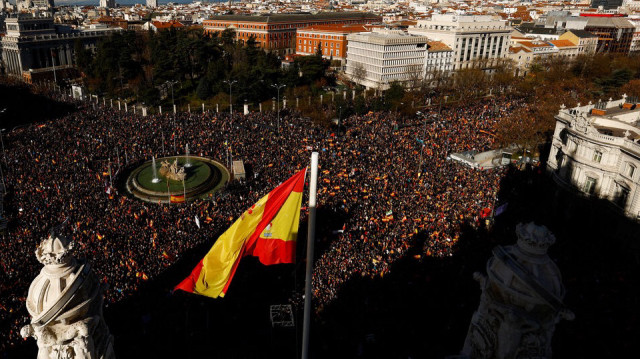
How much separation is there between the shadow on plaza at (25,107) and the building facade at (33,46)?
19.7m

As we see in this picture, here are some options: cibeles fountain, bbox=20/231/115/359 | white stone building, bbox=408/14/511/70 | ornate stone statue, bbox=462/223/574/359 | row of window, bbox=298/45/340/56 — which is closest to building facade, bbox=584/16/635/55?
white stone building, bbox=408/14/511/70

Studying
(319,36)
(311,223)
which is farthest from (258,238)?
(319,36)

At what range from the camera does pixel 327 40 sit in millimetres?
94312

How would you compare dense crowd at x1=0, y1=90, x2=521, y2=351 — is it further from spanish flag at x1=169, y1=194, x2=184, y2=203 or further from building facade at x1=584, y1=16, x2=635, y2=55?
building facade at x1=584, y1=16, x2=635, y2=55

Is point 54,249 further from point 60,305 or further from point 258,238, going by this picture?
point 258,238

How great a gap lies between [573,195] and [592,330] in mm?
16289

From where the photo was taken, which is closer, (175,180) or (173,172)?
(173,172)

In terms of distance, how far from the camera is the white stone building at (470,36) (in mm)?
85312

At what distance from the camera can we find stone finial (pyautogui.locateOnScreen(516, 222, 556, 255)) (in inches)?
208

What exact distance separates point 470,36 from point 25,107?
7398 cm

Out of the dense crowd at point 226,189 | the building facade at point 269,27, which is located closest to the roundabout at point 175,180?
the dense crowd at point 226,189

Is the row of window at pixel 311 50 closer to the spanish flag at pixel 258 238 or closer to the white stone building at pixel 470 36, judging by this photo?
the white stone building at pixel 470 36

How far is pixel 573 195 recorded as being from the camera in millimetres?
32469

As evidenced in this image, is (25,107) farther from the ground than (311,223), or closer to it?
closer to it
